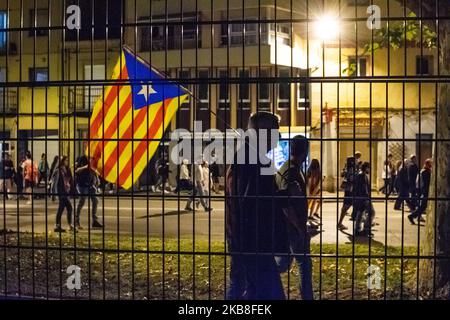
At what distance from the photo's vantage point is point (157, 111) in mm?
5832

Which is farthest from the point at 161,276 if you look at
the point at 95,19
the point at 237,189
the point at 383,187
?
the point at 95,19

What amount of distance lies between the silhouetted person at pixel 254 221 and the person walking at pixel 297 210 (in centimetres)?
21

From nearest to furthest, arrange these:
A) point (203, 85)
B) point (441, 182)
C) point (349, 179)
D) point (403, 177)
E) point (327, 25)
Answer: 1. point (327, 25)
2. point (203, 85)
3. point (441, 182)
4. point (403, 177)
5. point (349, 179)

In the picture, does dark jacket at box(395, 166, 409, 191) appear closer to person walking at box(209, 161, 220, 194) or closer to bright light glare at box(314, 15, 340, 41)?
bright light glare at box(314, 15, 340, 41)

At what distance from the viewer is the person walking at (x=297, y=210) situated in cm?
554

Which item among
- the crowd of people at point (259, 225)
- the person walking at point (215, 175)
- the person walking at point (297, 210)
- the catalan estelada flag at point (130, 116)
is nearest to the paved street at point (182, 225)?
the person walking at point (215, 175)

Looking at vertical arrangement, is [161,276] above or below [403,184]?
below

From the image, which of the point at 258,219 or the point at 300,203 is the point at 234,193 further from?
the point at 300,203

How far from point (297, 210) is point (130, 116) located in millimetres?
2035

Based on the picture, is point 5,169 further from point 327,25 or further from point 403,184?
point 403,184

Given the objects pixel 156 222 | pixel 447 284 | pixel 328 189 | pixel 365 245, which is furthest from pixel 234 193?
pixel 328 189

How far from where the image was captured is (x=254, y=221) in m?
5.28
